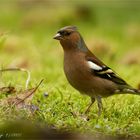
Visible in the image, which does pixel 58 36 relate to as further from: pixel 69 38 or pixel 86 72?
pixel 86 72

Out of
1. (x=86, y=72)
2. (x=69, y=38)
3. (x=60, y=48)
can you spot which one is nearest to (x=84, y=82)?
(x=86, y=72)

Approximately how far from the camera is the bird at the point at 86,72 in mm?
7789

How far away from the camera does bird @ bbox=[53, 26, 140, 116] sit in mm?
7789

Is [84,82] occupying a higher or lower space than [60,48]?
lower

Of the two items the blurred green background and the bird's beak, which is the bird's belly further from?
the bird's beak

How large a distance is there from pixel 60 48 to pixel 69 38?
24.8ft

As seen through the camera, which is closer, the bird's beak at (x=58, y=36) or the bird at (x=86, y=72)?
the bird at (x=86, y=72)

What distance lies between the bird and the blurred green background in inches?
9.3

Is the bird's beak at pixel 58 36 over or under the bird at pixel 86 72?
over

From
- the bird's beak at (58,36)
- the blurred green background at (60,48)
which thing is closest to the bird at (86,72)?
the bird's beak at (58,36)

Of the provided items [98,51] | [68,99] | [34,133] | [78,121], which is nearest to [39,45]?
[98,51]

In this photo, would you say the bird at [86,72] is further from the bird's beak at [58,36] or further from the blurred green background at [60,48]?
the blurred green background at [60,48]

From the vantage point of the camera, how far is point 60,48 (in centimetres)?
1571

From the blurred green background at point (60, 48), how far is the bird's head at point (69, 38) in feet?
2.06
